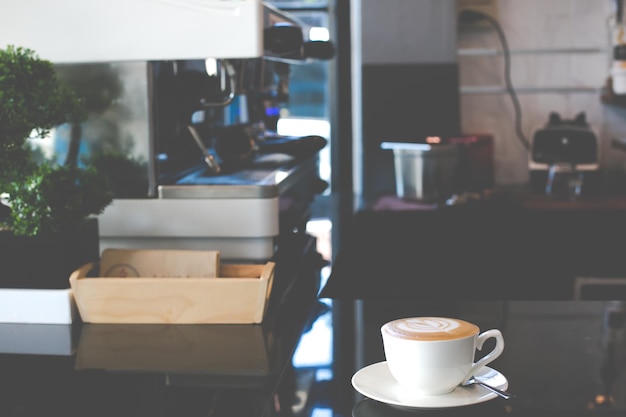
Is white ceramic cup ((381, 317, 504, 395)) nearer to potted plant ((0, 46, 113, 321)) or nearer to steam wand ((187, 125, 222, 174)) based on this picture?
potted plant ((0, 46, 113, 321))

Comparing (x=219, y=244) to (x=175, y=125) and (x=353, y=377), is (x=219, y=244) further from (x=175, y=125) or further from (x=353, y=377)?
(x=353, y=377)

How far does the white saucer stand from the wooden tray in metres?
0.37

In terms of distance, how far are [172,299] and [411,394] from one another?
52 centimetres

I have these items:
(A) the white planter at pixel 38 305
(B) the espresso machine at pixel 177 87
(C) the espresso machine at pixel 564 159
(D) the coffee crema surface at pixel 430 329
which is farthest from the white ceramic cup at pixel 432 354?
(C) the espresso machine at pixel 564 159

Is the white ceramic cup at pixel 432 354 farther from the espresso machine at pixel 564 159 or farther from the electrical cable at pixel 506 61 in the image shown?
the electrical cable at pixel 506 61

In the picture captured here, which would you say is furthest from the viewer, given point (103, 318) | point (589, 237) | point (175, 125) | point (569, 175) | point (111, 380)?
point (569, 175)

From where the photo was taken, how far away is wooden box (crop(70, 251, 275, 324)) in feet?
4.40

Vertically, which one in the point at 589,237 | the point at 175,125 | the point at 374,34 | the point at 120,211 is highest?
the point at 374,34

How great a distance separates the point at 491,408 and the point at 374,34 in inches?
96.4

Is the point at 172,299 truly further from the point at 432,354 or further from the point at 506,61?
the point at 506,61

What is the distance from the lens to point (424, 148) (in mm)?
2811

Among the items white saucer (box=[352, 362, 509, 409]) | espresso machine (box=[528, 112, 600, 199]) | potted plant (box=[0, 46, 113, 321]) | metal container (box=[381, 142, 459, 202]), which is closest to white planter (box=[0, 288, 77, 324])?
potted plant (box=[0, 46, 113, 321])

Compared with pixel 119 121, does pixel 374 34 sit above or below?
above

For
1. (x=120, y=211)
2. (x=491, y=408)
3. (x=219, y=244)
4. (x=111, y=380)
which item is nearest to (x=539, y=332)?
(x=491, y=408)
